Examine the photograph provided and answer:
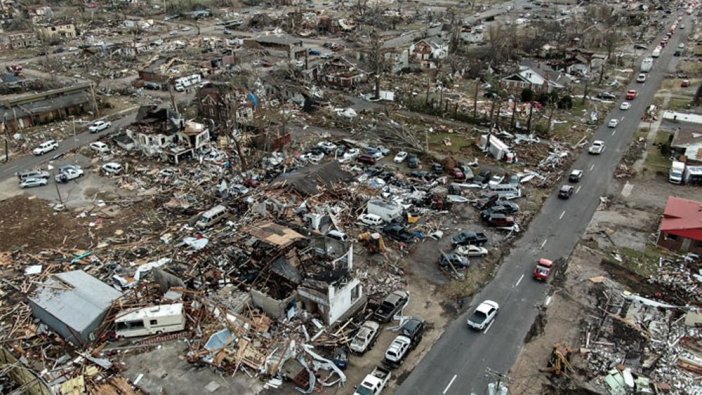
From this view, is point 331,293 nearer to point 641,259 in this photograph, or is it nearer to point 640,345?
point 640,345

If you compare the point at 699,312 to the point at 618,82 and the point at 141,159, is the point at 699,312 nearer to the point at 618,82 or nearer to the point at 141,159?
the point at 141,159

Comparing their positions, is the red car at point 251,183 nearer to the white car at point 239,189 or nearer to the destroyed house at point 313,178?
the white car at point 239,189

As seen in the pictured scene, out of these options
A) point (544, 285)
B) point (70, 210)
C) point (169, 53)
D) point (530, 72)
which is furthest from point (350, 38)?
point (544, 285)

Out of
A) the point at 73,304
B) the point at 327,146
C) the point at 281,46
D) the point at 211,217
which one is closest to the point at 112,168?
the point at 211,217

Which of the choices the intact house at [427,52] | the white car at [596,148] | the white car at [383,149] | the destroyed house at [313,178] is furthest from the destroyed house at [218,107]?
the intact house at [427,52]

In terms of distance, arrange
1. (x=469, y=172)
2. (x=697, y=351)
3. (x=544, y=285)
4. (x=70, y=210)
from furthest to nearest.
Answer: (x=469, y=172), (x=70, y=210), (x=544, y=285), (x=697, y=351)

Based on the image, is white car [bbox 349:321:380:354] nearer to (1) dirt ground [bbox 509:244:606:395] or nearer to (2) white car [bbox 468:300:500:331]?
(2) white car [bbox 468:300:500:331]
